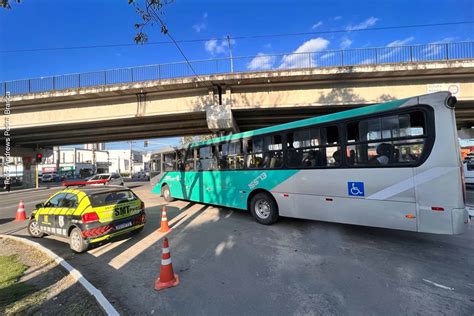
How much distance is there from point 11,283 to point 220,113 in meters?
12.1

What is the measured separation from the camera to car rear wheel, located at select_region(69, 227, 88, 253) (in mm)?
5109

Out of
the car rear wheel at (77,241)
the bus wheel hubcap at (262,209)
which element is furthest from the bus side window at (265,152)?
the car rear wheel at (77,241)

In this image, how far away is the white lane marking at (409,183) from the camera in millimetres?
4211

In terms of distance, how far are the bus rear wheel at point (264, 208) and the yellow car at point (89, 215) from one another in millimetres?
3385

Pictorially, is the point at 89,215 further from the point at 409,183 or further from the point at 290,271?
the point at 409,183

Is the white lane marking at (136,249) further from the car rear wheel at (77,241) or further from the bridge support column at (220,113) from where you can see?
the bridge support column at (220,113)

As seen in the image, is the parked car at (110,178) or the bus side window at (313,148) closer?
the bus side window at (313,148)

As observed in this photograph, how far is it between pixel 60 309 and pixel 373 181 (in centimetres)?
587

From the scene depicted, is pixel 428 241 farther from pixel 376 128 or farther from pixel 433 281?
pixel 376 128

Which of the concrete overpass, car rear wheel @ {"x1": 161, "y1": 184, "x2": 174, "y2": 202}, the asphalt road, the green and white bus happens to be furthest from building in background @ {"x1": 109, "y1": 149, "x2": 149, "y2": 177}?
the asphalt road

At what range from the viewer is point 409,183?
14.7 ft

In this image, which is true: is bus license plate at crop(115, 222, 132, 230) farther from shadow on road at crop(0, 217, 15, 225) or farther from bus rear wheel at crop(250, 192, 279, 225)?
shadow on road at crop(0, 217, 15, 225)

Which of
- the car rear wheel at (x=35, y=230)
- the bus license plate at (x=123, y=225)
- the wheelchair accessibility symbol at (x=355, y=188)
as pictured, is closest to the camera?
the wheelchair accessibility symbol at (x=355, y=188)

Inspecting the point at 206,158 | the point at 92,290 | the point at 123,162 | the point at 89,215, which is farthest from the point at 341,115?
the point at 123,162
